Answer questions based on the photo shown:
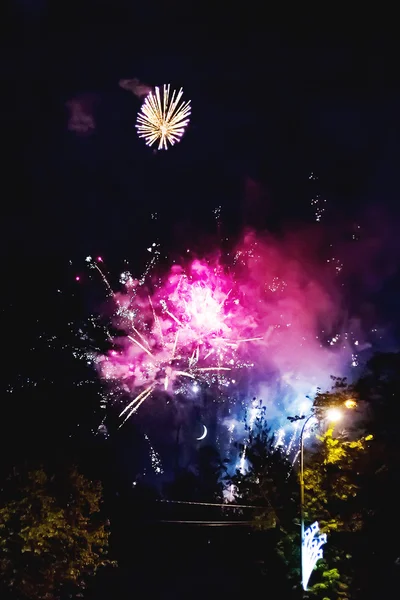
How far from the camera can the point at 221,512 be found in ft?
127

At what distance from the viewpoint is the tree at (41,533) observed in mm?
16156

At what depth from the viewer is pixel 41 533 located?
16.3 meters

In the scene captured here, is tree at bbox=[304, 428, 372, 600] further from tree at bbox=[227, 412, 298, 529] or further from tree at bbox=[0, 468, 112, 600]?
tree at bbox=[0, 468, 112, 600]

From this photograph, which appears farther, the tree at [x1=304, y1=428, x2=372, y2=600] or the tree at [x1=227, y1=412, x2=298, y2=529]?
the tree at [x1=227, y1=412, x2=298, y2=529]

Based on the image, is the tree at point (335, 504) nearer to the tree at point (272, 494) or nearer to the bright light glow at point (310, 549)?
the tree at point (272, 494)

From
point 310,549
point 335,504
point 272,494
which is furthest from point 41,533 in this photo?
point 335,504

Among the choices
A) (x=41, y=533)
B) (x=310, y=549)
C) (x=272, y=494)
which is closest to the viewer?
(x=41, y=533)

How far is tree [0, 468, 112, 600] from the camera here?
16156mm

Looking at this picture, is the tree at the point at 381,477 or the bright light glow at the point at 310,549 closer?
the bright light glow at the point at 310,549

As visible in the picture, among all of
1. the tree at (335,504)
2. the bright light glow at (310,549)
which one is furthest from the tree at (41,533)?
the tree at (335,504)

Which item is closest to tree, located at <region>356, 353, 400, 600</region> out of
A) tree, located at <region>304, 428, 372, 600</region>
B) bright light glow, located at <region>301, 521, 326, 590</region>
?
tree, located at <region>304, 428, 372, 600</region>

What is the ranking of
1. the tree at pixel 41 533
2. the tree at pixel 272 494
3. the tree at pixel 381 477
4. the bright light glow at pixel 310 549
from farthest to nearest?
the tree at pixel 272 494, the tree at pixel 381 477, the bright light glow at pixel 310 549, the tree at pixel 41 533

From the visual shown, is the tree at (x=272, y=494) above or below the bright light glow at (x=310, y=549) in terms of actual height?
above

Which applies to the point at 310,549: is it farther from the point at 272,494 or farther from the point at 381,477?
the point at 272,494
